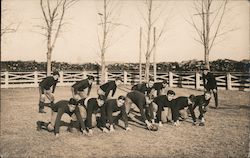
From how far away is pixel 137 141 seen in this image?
27.0 ft

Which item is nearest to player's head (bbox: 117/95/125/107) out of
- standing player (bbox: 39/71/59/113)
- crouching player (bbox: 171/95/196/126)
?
crouching player (bbox: 171/95/196/126)

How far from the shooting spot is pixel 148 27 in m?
24.4

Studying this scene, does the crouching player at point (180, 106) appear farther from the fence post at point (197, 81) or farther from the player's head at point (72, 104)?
the fence post at point (197, 81)

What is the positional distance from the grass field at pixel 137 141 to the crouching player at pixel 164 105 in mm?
338

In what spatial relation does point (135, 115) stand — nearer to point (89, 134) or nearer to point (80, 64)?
point (89, 134)

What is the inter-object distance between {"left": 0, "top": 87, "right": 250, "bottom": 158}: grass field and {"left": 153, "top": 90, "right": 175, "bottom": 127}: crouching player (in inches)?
13.3

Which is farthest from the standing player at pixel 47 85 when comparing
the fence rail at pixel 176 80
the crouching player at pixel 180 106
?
the fence rail at pixel 176 80

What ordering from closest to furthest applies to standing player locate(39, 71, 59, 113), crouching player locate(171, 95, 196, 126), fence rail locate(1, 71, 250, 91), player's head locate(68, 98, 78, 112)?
player's head locate(68, 98, 78, 112), crouching player locate(171, 95, 196, 126), standing player locate(39, 71, 59, 113), fence rail locate(1, 71, 250, 91)

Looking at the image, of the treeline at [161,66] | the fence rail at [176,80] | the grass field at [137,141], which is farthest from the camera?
the treeline at [161,66]

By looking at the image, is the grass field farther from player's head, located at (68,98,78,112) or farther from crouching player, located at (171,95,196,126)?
player's head, located at (68,98,78,112)

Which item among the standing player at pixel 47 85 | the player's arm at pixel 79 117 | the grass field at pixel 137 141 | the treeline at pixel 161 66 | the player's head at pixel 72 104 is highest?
the treeline at pixel 161 66

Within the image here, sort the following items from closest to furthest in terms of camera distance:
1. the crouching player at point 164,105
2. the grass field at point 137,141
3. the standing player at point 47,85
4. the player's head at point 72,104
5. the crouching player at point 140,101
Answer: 1. the grass field at point 137,141
2. the player's head at point 72,104
3. the crouching player at point 140,101
4. the crouching player at point 164,105
5. the standing player at point 47,85

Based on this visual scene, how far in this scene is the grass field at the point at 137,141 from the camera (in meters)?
7.25

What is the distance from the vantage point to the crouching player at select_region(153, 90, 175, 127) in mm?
9781
